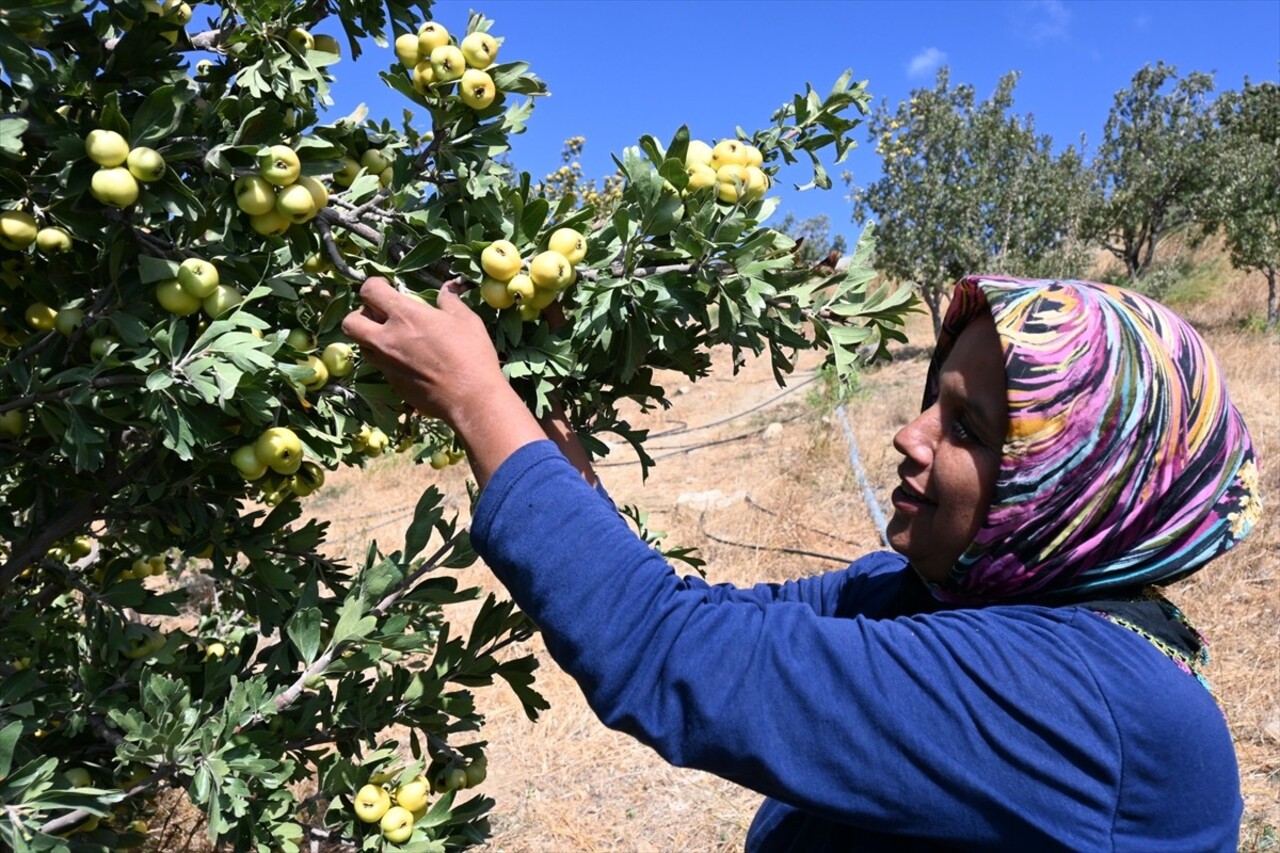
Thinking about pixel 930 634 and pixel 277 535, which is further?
pixel 277 535

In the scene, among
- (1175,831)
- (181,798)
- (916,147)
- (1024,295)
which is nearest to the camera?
(1175,831)

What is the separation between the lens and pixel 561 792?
4.33 metres

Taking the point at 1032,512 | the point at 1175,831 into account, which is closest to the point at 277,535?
the point at 1032,512

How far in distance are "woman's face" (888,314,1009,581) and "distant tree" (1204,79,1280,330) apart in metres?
16.7

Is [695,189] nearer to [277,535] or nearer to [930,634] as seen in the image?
[930,634]

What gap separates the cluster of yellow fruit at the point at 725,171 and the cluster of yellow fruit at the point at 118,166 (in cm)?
79

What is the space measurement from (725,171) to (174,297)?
0.88 meters

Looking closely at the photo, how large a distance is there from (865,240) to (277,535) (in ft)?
4.29

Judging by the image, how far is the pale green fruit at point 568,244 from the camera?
4.58 ft

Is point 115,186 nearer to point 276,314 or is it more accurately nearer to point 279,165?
point 279,165

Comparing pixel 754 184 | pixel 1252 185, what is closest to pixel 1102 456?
pixel 754 184

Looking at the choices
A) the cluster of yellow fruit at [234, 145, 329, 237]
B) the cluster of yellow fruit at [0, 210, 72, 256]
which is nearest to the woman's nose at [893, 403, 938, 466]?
the cluster of yellow fruit at [234, 145, 329, 237]

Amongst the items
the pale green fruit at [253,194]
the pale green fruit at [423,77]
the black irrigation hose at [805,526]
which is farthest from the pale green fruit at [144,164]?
the black irrigation hose at [805,526]

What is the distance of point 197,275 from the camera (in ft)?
4.42
